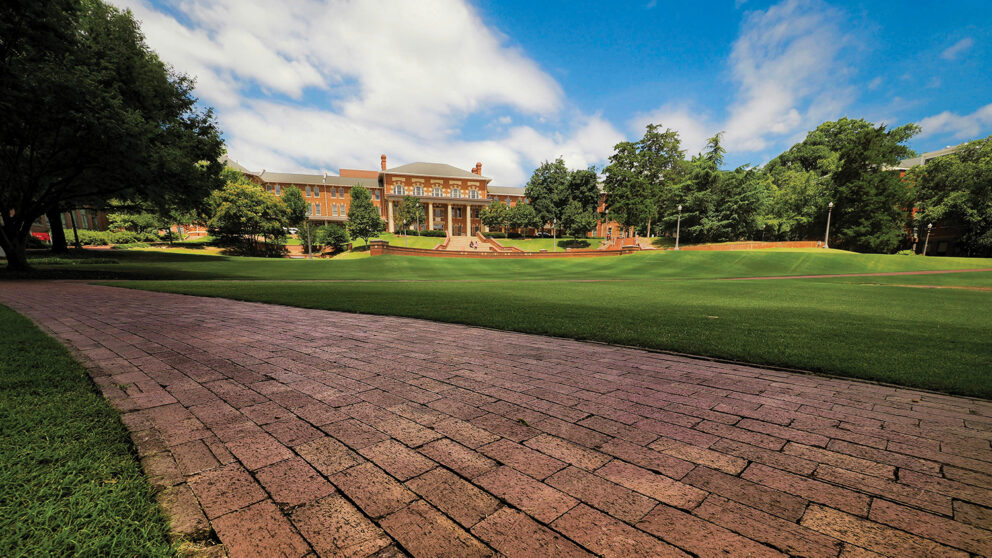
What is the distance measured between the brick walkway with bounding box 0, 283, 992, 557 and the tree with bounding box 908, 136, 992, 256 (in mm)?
58335

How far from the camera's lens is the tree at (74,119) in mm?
10938

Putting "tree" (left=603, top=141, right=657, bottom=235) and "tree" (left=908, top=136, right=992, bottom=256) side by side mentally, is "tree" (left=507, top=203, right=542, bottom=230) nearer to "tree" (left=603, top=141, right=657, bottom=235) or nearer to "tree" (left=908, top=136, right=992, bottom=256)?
"tree" (left=603, top=141, right=657, bottom=235)

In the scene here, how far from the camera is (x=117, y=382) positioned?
3127mm

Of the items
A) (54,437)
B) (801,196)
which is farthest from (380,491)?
(801,196)

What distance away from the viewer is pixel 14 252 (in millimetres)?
14484

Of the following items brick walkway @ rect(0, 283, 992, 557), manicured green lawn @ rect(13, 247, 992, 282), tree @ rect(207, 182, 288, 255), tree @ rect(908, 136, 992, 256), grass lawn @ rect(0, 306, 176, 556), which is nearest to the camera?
grass lawn @ rect(0, 306, 176, 556)

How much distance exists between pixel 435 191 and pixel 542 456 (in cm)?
6295

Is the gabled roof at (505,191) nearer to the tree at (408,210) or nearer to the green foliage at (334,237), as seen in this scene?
the tree at (408,210)

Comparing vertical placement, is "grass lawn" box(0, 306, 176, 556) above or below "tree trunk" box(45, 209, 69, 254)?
below

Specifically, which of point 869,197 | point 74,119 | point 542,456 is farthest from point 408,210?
point 869,197

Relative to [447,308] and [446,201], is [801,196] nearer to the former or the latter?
[446,201]

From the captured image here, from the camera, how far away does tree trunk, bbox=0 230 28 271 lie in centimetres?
1426

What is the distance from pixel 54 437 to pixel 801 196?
62.1 m

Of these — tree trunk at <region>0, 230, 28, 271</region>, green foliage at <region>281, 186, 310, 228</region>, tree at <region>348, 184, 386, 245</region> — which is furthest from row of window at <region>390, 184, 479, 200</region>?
tree trunk at <region>0, 230, 28, 271</region>
